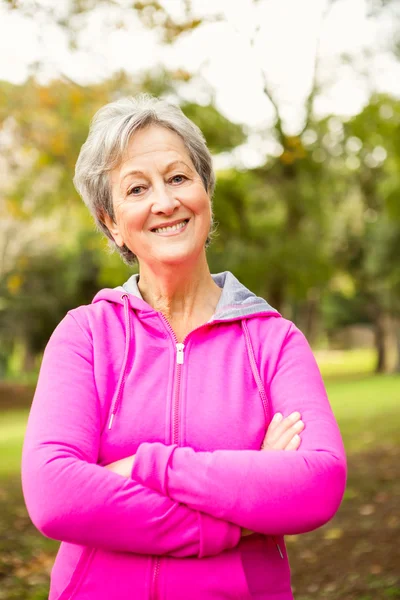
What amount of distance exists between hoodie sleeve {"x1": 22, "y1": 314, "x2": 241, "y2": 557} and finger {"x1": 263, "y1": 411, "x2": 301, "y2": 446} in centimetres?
28

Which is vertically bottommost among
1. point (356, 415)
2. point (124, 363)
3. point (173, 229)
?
point (356, 415)

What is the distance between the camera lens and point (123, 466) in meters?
2.11

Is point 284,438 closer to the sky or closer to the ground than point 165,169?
closer to the ground

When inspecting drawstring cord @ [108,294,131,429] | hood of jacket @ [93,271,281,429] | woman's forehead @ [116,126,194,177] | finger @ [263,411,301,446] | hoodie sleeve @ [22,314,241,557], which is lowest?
hoodie sleeve @ [22,314,241,557]

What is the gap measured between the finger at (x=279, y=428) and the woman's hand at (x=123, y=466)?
16.0 inches

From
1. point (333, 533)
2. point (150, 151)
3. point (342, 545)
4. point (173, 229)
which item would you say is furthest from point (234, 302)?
point (333, 533)

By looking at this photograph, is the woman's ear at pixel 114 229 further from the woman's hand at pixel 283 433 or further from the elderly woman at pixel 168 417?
the woman's hand at pixel 283 433

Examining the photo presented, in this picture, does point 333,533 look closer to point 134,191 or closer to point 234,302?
point 234,302

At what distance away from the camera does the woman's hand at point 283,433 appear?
7.11 ft

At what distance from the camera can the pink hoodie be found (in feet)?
6.66

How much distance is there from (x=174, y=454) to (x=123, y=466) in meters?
0.16

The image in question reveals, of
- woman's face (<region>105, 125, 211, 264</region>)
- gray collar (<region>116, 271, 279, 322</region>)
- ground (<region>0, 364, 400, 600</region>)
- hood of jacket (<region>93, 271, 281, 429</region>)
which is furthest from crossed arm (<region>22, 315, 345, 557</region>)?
ground (<region>0, 364, 400, 600</region>)

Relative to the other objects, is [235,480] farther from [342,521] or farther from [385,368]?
[385,368]

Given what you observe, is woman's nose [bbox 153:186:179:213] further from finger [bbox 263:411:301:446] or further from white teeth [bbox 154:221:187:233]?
finger [bbox 263:411:301:446]
